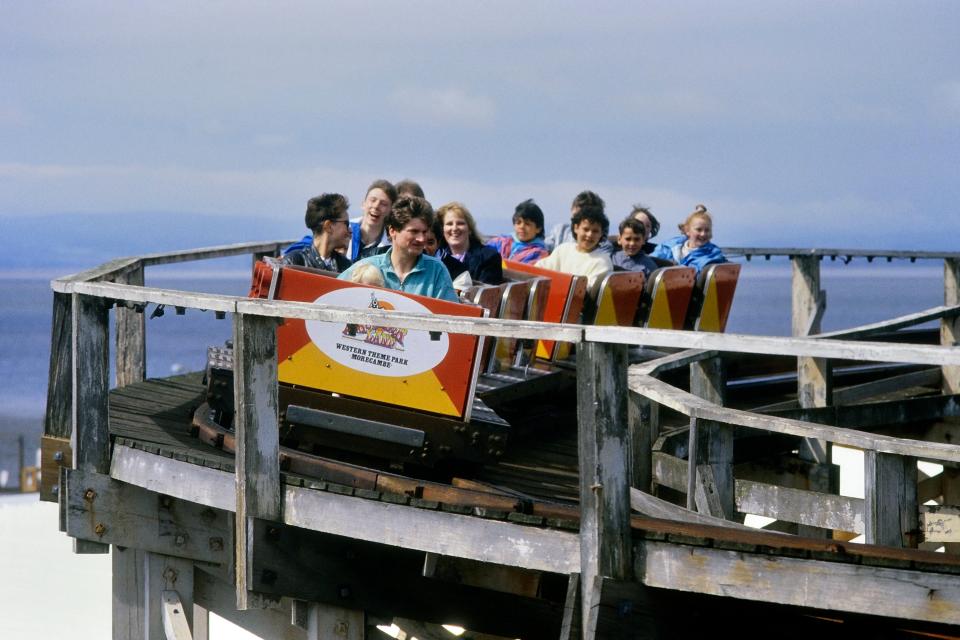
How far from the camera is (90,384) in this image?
7.18m

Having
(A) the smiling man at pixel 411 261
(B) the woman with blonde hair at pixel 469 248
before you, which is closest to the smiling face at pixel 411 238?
(A) the smiling man at pixel 411 261

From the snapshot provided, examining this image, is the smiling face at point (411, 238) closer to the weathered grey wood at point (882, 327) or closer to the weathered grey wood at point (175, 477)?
the weathered grey wood at point (175, 477)

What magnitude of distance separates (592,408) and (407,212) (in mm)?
2501

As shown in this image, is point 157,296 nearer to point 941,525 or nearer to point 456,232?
point 456,232

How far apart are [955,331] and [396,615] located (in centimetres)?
659

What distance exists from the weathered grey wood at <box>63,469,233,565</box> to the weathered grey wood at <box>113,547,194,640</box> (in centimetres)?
25

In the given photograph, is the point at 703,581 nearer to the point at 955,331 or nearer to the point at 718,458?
the point at 718,458

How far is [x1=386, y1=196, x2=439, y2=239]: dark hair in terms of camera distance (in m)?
7.38

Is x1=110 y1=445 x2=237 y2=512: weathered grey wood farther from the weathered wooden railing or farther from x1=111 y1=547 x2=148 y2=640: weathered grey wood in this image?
x1=111 y1=547 x2=148 y2=640: weathered grey wood

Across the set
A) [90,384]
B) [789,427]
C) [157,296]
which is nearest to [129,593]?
[90,384]

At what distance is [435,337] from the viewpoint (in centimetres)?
593

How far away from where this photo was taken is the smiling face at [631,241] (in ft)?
37.9

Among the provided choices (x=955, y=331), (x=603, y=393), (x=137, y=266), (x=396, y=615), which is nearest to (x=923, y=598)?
(x=603, y=393)

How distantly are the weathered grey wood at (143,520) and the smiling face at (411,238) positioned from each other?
1.55 m
